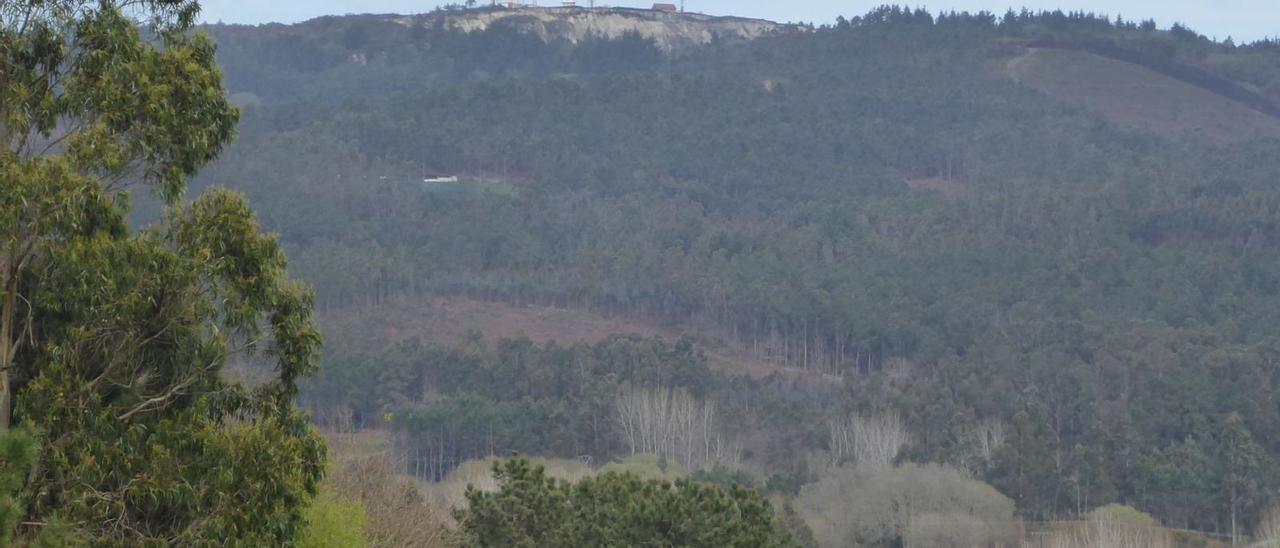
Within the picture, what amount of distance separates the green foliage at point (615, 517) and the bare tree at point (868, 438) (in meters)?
52.1

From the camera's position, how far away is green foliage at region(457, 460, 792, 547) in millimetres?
34344

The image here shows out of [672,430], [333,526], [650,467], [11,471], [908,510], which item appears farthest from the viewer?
[672,430]

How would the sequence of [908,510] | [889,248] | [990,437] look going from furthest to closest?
[889,248]
[990,437]
[908,510]

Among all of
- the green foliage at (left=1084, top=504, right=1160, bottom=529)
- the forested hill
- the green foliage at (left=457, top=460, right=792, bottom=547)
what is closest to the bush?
the green foliage at (left=1084, top=504, right=1160, bottom=529)

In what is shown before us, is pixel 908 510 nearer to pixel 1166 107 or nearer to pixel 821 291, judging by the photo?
pixel 821 291

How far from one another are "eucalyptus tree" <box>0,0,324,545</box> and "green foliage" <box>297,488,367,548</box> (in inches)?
139

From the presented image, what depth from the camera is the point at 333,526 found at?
23.7 metres

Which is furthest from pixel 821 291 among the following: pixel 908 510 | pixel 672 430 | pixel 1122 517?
pixel 908 510

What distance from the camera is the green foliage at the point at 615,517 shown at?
34344mm

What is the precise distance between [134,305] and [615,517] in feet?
58.2

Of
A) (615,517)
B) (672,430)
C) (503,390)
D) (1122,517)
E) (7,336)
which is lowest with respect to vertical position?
(503,390)

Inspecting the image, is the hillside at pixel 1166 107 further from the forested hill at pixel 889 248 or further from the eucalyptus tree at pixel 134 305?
the eucalyptus tree at pixel 134 305

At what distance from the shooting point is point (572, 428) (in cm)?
9631

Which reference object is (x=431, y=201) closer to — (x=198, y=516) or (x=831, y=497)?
(x=831, y=497)
